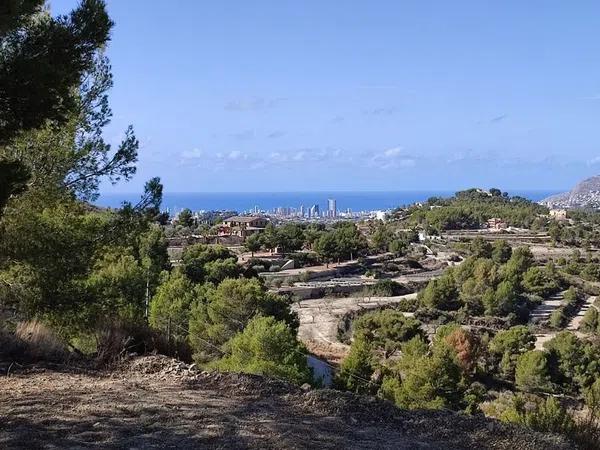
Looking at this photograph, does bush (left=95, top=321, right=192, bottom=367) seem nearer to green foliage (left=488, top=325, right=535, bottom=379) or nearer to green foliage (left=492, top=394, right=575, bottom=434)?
green foliage (left=492, top=394, right=575, bottom=434)

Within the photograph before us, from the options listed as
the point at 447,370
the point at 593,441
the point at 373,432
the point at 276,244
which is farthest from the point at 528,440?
the point at 276,244

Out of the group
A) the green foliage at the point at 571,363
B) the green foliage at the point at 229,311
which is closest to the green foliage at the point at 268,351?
the green foliage at the point at 229,311

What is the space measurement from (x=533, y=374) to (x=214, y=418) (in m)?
18.0

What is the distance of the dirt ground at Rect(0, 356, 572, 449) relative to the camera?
11.7 ft

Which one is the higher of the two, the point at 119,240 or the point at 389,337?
the point at 119,240

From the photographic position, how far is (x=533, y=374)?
19688 millimetres

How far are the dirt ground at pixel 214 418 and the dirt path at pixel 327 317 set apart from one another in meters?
18.6

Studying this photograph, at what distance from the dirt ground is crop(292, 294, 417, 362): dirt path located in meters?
18.6

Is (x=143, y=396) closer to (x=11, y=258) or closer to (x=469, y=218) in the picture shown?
(x=11, y=258)

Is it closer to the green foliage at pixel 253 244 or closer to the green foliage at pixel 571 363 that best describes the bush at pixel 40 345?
the green foliage at pixel 571 363

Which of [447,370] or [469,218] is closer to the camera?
[447,370]

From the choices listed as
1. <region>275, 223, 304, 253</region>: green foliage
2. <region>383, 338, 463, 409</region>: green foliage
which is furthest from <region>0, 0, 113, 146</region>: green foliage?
<region>275, 223, 304, 253</region>: green foliage

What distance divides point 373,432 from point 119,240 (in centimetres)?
429

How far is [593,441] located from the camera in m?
3.82
